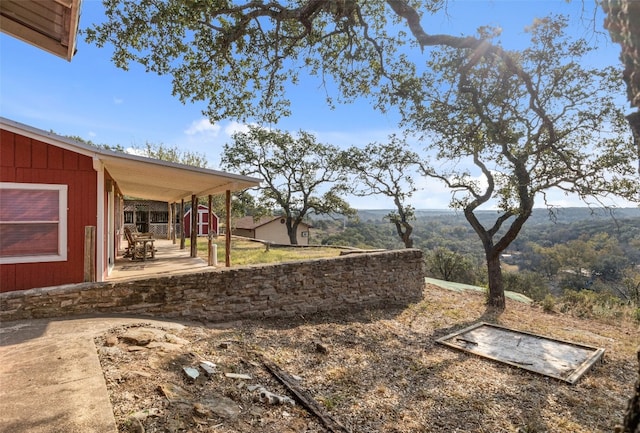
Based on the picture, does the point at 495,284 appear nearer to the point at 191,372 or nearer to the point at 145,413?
the point at 191,372

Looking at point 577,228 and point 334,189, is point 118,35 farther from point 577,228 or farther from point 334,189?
point 577,228

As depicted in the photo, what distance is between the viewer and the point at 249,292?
7.79 meters

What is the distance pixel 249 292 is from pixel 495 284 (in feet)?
29.8

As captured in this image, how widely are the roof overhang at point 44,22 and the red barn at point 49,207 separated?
148 inches

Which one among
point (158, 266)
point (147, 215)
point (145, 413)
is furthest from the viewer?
point (147, 215)

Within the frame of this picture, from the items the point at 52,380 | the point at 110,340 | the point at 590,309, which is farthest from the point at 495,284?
Answer: the point at 52,380

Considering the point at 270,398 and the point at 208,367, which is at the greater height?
the point at 208,367

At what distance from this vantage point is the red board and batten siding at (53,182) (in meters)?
5.69

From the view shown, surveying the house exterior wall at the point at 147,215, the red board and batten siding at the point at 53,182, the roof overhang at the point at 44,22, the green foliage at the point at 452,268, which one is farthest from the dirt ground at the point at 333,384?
the green foliage at the point at 452,268

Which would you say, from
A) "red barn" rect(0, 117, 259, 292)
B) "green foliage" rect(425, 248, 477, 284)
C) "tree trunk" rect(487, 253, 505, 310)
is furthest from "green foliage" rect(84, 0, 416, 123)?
"green foliage" rect(425, 248, 477, 284)

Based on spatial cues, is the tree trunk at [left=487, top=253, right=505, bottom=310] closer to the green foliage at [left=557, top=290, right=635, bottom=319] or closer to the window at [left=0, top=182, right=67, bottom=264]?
the green foliage at [left=557, top=290, right=635, bottom=319]

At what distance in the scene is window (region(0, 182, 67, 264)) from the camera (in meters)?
5.70

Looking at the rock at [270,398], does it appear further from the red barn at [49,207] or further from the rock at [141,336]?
the red barn at [49,207]

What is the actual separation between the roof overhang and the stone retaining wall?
182 inches
